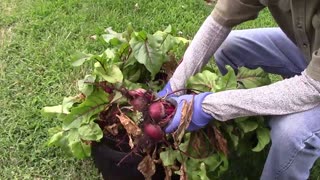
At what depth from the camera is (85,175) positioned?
225cm

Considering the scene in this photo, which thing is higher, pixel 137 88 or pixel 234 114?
pixel 234 114

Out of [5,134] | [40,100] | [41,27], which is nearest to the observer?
[5,134]

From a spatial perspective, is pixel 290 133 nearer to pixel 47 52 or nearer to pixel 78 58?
pixel 78 58

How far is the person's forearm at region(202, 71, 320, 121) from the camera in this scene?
169cm

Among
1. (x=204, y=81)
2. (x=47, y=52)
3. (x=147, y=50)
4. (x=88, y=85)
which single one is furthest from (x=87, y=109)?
(x=47, y=52)

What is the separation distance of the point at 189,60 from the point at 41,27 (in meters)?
1.31

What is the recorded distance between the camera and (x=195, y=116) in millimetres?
1757

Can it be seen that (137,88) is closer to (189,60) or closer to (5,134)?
(189,60)

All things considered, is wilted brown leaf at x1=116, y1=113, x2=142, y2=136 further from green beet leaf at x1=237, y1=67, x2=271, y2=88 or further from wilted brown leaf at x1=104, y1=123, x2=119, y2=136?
green beet leaf at x1=237, y1=67, x2=271, y2=88

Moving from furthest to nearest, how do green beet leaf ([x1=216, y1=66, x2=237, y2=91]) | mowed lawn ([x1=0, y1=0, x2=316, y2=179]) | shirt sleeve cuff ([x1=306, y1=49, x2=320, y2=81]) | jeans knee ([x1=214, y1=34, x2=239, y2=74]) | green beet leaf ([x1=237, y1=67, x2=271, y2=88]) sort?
mowed lawn ([x1=0, y1=0, x2=316, y2=179]) < jeans knee ([x1=214, y1=34, x2=239, y2=74]) < green beet leaf ([x1=237, y1=67, x2=271, y2=88]) < green beet leaf ([x1=216, y1=66, x2=237, y2=91]) < shirt sleeve cuff ([x1=306, y1=49, x2=320, y2=81])

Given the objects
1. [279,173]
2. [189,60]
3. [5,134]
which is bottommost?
[5,134]

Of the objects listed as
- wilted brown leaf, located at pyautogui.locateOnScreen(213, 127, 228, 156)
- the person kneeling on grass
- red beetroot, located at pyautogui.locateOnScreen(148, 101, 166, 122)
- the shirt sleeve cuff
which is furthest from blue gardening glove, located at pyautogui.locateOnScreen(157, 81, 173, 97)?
the shirt sleeve cuff

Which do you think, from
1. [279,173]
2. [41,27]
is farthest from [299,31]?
[41,27]

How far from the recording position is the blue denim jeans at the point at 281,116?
1.73 metres
